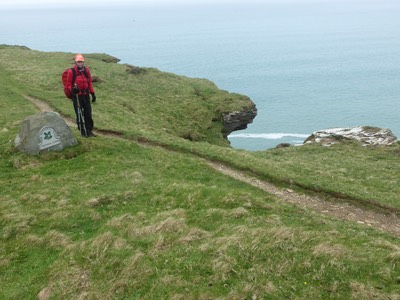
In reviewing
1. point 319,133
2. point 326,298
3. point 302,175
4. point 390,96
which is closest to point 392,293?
point 326,298

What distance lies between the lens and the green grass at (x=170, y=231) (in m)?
13.3

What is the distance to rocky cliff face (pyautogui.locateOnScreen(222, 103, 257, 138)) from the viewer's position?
187ft

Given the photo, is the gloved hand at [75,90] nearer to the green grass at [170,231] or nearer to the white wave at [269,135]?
the green grass at [170,231]

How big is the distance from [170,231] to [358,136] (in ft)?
133

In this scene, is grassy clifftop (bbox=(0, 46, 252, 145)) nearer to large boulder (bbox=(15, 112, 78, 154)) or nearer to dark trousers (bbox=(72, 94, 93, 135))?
dark trousers (bbox=(72, 94, 93, 135))

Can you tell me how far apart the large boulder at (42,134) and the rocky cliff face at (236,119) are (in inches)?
1299

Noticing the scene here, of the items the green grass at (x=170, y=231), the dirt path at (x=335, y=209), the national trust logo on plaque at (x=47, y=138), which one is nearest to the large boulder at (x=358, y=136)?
the green grass at (x=170, y=231)

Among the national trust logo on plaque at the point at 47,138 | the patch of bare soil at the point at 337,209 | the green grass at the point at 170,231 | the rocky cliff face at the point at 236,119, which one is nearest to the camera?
the green grass at the point at 170,231

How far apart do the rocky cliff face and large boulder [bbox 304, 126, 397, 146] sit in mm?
10442

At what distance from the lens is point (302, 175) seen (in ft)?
86.0

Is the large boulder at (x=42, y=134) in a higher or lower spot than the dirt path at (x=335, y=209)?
higher

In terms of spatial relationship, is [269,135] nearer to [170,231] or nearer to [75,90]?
[75,90]

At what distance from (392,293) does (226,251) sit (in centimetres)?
563

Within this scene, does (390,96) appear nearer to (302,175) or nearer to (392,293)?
(302,175)
